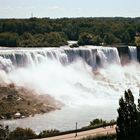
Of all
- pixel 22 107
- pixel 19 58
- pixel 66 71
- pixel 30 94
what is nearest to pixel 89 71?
pixel 66 71

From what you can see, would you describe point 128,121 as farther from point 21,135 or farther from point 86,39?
point 86,39

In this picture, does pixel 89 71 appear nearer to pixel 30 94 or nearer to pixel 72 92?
pixel 72 92

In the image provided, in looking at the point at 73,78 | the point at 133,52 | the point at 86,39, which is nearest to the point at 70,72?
the point at 73,78

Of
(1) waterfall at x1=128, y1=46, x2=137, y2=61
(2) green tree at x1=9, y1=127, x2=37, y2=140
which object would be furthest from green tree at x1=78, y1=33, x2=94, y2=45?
(2) green tree at x1=9, y1=127, x2=37, y2=140

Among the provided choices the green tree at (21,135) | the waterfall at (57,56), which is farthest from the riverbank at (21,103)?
the green tree at (21,135)

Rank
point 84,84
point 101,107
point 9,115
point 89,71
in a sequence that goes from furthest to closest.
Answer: point 89,71 < point 84,84 < point 101,107 < point 9,115

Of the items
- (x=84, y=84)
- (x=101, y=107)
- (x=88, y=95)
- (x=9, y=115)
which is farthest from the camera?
(x=84, y=84)

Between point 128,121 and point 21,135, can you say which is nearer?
point 128,121
